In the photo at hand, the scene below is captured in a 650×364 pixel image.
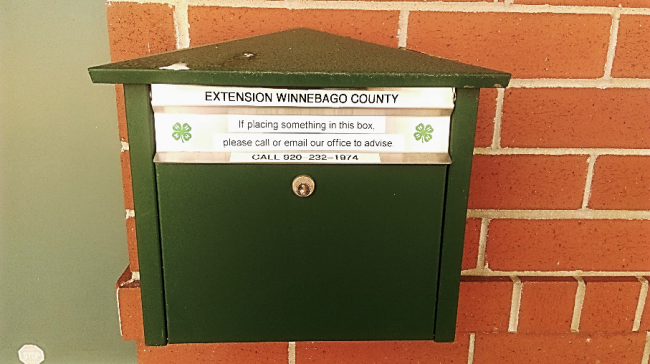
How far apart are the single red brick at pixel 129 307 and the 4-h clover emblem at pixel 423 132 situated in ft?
2.16

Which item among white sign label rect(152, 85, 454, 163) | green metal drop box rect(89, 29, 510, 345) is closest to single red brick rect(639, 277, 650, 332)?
green metal drop box rect(89, 29, 510, 345)

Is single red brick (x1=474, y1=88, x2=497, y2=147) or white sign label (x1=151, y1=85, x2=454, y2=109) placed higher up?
white sign label (x1=151, y1=85, x2=454, y2=109)

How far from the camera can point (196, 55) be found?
0.69 metres

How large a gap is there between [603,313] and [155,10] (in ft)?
3.54

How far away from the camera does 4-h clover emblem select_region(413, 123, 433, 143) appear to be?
67 centimetres

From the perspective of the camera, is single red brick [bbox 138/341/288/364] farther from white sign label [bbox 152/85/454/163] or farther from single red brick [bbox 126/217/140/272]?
white sign label [bbox 152/85/454/163]

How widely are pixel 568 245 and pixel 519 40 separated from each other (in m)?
0.43

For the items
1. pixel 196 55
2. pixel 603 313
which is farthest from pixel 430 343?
pixel 196 55

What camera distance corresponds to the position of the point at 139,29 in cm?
92

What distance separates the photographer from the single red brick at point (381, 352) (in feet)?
3.59

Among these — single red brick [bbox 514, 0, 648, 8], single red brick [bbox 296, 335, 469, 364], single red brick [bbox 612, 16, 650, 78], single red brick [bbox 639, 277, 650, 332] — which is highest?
single red brick [bbox 514, 0, 648, 8]

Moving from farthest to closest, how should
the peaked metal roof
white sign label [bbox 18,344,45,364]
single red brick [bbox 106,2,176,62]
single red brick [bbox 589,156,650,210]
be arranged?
white sign label [bbox 18,344,45,364] < single red brick [bbox 589,156,650,210] < single red brick [bbox 106,2,176,62] < the peaked metal roof

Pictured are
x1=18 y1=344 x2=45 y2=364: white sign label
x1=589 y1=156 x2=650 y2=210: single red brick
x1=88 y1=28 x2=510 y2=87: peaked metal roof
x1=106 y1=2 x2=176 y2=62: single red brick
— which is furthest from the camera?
x1=18 y1=344 x2=45 y2=364: white sign label

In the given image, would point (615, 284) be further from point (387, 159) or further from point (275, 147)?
point (275, 147)
